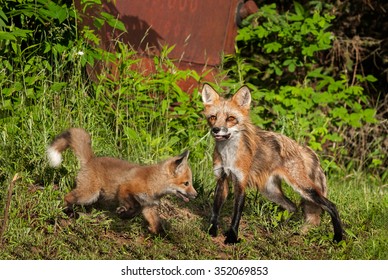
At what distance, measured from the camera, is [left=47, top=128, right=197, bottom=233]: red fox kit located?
6.43 m

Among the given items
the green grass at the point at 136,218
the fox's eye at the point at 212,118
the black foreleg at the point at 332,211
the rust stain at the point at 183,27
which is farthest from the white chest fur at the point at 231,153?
the rust stain at the point at 183,27

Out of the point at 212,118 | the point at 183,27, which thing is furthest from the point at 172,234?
the point at 183,27

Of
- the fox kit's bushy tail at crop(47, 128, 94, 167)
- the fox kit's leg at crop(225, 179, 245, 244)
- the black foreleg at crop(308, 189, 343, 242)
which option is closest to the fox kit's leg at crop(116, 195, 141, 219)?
the fox kit's bushy tail at crop(47, 128, 94, 167)

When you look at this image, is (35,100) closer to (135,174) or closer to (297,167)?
(135,174)

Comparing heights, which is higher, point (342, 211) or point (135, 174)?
point (135, 174)

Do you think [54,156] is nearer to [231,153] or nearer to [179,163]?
[179,163]

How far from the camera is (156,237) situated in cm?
648

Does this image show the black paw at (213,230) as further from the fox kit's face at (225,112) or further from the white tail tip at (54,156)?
the white tail tip at (54,156)

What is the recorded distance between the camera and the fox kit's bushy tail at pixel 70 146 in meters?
6.79

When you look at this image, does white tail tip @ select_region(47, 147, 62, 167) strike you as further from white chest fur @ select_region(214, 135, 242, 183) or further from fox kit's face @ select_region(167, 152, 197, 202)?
white chest fur @ select_region(214, 135, 242, 183)

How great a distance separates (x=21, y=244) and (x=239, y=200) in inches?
74.5

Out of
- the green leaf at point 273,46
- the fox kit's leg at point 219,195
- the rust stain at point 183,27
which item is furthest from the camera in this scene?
the green leaf at point 273,46

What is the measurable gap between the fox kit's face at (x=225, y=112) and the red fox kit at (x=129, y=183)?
0.38 meters

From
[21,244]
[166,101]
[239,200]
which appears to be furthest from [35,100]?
[239,200]
